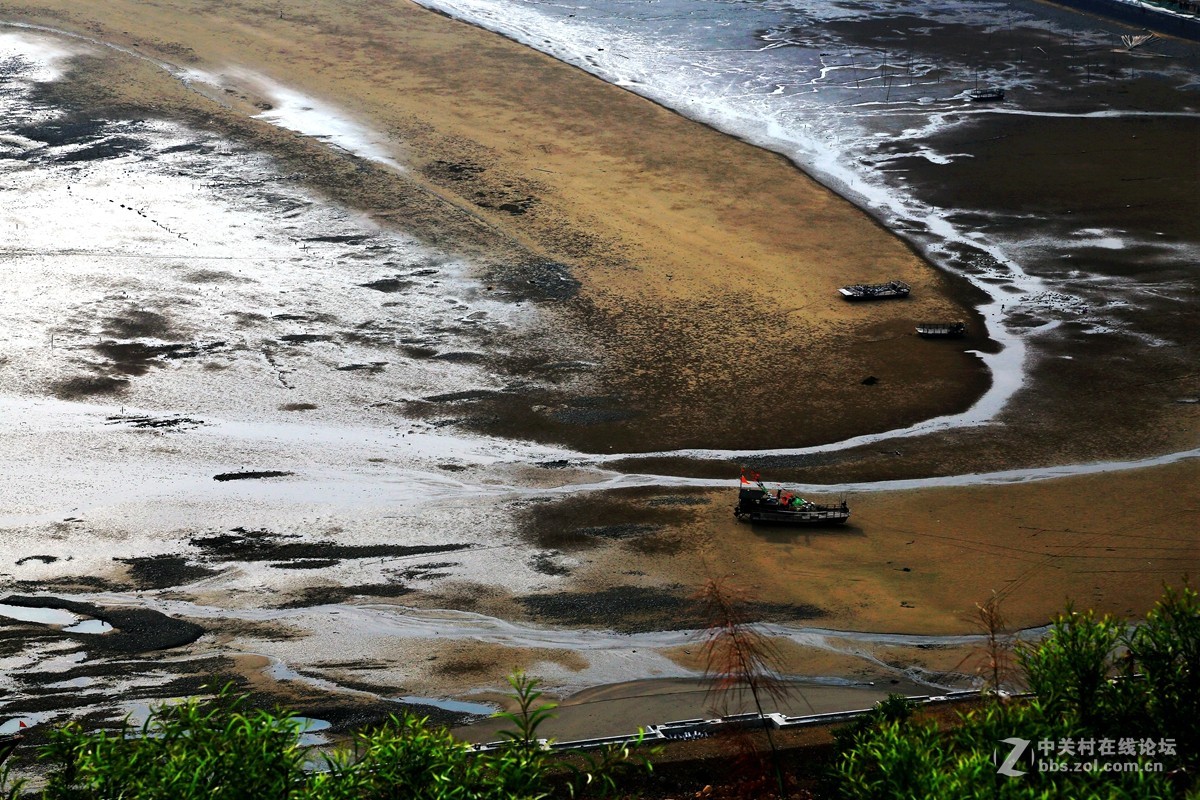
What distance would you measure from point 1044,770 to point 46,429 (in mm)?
19489

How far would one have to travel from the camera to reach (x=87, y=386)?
83.3 ft

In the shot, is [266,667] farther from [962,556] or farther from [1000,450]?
[1000,450]

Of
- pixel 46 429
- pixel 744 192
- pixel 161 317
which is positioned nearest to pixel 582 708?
pixel 46 429

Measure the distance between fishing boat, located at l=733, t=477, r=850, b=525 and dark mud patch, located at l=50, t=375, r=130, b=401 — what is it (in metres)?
12.8

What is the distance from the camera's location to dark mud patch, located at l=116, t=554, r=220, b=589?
64.9ft

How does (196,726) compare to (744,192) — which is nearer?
(196,726)

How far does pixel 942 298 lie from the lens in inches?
1164

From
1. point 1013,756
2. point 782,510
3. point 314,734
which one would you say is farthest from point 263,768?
point 782,510

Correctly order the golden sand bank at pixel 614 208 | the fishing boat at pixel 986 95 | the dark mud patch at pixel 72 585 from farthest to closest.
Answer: the fishing boat at pixel 986 95 → the golden sand bank at pixel 614 208 → the dark mud patch at pixel 72 585

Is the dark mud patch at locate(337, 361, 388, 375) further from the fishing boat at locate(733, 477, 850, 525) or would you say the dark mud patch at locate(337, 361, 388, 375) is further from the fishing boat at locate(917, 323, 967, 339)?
the fishing boat at locate(917, 323, 967, 339)

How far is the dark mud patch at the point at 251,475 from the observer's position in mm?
22837

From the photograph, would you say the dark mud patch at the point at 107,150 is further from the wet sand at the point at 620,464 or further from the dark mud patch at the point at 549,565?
the dark mud patch at the point at 549,565

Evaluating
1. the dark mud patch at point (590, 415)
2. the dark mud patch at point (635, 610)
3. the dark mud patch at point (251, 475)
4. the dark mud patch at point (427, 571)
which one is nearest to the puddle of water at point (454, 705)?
the dark mud patch at point (635, 610)

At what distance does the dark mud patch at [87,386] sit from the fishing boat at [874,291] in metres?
15.9
